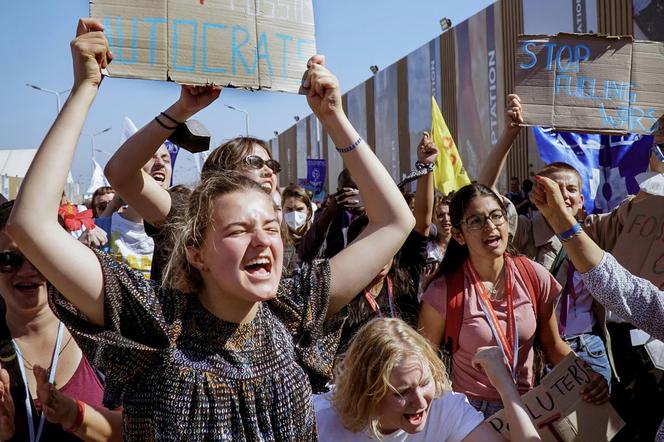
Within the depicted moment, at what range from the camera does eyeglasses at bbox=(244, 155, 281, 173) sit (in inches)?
118

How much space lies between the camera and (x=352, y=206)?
4395mm

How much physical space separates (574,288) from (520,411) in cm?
136

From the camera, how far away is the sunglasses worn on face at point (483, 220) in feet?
11.4

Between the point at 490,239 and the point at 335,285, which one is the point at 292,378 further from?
the point at 490,239

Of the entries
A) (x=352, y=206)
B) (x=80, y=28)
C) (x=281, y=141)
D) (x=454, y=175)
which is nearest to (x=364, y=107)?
(x=281, y=141)

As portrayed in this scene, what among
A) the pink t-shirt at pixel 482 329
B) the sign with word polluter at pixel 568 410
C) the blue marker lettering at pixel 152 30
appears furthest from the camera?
the pink t-shirt at pixel 482 329

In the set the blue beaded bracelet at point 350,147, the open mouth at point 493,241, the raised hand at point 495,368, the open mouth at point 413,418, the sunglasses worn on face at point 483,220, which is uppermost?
the blue beaded bracelet at point 350,147

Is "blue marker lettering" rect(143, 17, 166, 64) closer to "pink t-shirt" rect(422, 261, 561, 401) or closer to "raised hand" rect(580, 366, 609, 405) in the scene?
"pink t-shirt" rect(422, 261, 561, 401)

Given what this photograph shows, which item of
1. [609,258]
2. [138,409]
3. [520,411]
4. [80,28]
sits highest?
[80,28]

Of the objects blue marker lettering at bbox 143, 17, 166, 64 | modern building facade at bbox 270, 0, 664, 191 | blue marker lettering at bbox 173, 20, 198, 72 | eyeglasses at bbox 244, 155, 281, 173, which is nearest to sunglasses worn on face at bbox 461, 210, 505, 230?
eyeglasses at bbox 244, 155, 281, 173

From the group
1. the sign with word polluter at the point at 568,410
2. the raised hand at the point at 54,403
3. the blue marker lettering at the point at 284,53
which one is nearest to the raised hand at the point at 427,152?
the sign with word polluter at the point at 568,410

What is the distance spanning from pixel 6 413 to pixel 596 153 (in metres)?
5.26

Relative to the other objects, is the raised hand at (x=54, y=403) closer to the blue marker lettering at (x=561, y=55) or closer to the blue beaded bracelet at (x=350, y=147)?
the blue beaded bracelet at (x=350, y=147)

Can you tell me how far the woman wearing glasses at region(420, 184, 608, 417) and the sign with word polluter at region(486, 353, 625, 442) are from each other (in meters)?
0.34
